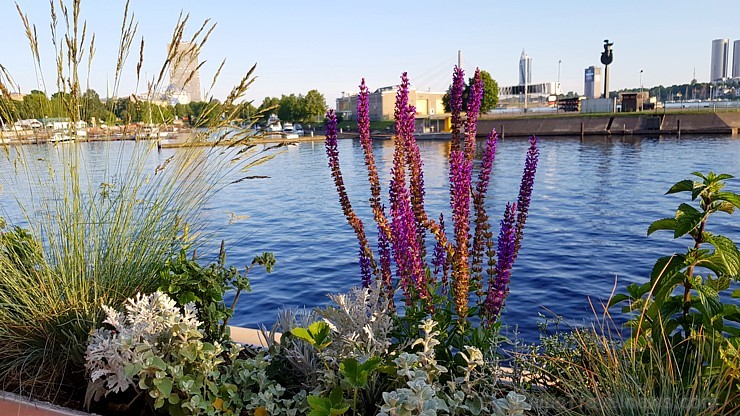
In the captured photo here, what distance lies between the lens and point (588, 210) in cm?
1733

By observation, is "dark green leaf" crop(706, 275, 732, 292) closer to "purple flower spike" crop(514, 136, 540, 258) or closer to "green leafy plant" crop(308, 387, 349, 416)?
"purple flower spike" crop(514, 136, 540, 258)

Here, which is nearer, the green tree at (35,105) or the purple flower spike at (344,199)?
the purple flower spike at (344,199)

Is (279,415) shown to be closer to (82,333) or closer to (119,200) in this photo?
(82,333)

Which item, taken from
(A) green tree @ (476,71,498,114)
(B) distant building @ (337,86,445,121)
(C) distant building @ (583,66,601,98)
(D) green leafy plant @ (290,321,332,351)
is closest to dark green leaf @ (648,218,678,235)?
(D) green leafy plant @ (290,321,332,351)

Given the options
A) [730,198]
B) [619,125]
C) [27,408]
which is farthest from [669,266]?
[619,125]

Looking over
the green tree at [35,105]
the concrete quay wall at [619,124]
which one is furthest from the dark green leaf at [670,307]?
the concrete quay wall at [619,124]

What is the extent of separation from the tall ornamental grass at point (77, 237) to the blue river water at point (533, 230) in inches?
17.2

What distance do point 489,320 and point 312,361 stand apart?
989 mm

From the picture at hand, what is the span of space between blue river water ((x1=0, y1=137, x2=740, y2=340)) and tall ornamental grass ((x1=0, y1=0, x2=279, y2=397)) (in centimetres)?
44

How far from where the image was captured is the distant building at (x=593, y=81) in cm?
12566

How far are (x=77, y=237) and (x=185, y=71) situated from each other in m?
1.20

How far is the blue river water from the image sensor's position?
9.05m

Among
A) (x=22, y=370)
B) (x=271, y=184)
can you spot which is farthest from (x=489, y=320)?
(x=271, y=184)

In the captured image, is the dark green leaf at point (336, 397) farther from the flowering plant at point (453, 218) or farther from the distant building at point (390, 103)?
the distant building at point (390, 103)
